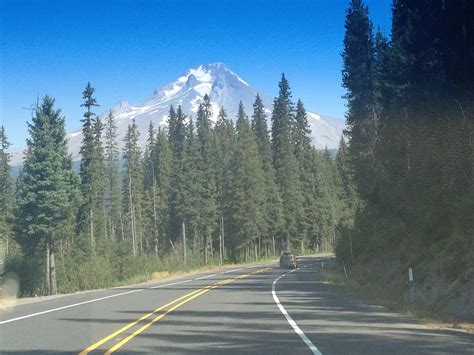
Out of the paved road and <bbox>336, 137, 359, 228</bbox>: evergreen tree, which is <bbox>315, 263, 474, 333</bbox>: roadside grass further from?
<bbox>336, 137, 359, 228</bbox>: evergreen tree

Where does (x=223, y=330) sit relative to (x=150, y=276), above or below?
above

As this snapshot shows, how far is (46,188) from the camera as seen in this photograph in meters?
44.6

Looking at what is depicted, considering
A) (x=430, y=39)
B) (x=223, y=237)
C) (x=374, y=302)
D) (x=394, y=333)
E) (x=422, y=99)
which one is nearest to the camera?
Answer: (x=394, y=333)

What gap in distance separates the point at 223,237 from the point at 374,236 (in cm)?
5249

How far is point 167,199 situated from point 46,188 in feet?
122

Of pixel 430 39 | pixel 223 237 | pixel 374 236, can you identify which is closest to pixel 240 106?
pixel 223 237

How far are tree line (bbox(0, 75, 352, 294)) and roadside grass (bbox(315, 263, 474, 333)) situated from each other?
77.0 ft

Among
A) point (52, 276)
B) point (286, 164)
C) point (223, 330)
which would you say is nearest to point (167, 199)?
point (286, 164)

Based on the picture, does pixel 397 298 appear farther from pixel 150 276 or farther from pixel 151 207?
pixel 151 207

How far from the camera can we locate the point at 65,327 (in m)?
13.2

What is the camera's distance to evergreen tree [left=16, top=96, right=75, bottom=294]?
43812mm

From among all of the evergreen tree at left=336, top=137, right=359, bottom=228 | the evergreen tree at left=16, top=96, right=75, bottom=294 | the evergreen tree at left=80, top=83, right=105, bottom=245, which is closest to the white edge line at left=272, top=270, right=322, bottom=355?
the evergreen tree at left=16, top=96, right=75, bottom=294

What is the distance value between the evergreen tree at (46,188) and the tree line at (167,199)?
101 mm

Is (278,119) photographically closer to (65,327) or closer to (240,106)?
(240,106)
